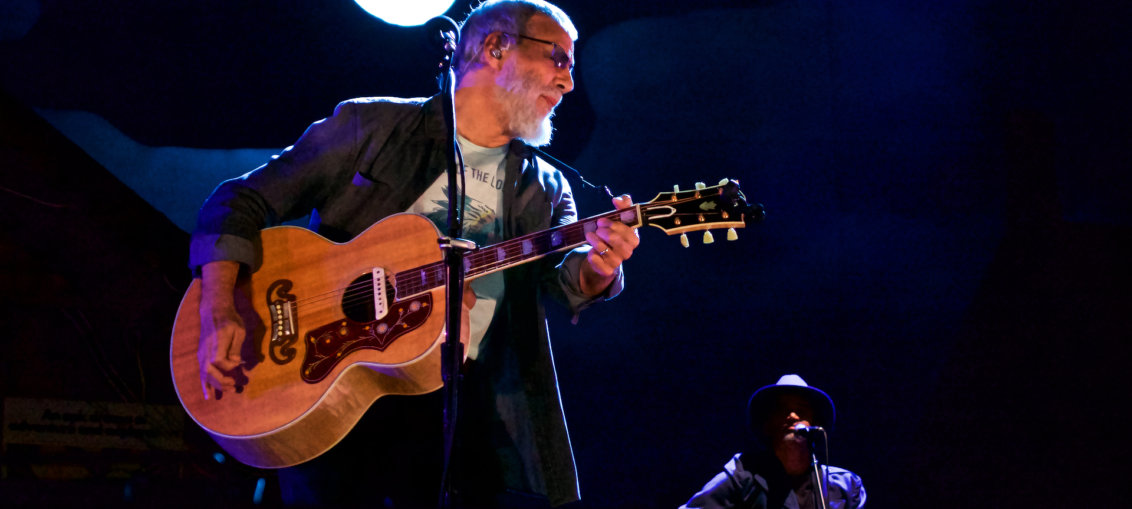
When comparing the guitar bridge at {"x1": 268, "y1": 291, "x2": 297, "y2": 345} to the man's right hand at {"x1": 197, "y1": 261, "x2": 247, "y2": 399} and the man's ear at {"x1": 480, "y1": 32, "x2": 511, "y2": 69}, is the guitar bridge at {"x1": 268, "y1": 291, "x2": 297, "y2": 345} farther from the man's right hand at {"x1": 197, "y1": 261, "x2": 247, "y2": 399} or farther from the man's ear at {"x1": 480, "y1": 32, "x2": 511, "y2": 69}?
the man's ear at {"x1": 480, "y1": 32, "x2": 511, "y2": 69}

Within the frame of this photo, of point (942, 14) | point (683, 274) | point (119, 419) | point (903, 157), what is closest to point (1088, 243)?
point (903, 157)

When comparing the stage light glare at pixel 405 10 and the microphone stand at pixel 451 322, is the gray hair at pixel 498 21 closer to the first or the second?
the stage light glare at pixel 405 10

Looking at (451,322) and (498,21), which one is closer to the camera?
(451,322)

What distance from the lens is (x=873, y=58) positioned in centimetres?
418

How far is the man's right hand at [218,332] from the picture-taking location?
2.08m

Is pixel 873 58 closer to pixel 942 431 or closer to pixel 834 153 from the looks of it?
pixel 834 153

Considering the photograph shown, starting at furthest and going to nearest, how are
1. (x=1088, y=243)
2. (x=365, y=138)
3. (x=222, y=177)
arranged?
1. (x=1088, y=243)
2. (x=222, y=177)
3. (x=365, y=138)

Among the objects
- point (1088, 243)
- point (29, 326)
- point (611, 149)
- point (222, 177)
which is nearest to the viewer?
point (29, 326)

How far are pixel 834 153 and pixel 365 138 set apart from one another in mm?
2711

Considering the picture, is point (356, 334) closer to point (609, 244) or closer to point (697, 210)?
point (609, 244)

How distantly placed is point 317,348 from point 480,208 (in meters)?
0.74

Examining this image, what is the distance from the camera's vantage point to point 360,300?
220 cm

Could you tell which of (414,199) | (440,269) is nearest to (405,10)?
(414,199)

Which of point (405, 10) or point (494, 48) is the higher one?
point (405, 10)
